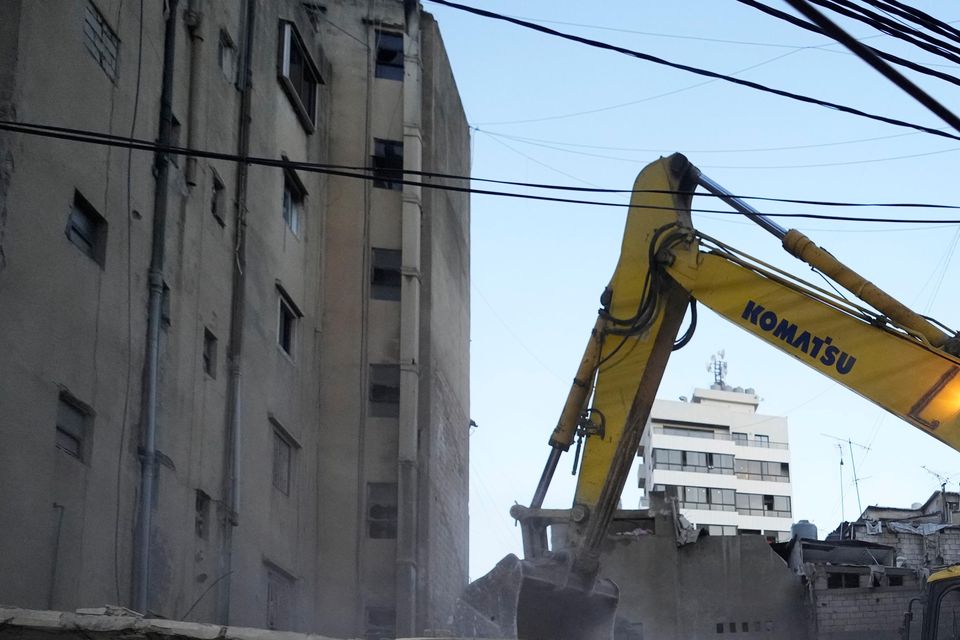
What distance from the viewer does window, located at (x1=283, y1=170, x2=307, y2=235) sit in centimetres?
2569

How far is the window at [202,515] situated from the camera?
1980 cm

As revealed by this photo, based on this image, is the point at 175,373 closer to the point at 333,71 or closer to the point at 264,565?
the point at 264,565

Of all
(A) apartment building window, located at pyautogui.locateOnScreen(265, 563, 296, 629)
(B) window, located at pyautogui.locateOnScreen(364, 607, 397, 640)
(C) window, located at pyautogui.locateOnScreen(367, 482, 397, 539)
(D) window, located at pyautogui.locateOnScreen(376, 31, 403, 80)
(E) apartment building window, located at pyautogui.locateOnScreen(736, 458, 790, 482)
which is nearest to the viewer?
(A) apartment building window, located at pyautogui.locateOnScreen(265, 563, 296, 629)

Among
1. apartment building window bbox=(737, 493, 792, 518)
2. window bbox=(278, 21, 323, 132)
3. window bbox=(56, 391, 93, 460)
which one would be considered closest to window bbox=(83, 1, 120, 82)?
window bbox=(56, 391, 93, 460)

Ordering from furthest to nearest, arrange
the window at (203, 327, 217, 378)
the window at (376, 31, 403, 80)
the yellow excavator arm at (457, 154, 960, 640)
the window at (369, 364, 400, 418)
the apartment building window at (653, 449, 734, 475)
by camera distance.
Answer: the apartment building window at (653, 449, 734, 475), the window at (376, 31, 403, 80), the window at (369, 364, 400, 418), the window at (203, 327, 217, 378), the yellow excavator arm at (457, 154, 960, 640)

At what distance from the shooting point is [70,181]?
52.1 feet

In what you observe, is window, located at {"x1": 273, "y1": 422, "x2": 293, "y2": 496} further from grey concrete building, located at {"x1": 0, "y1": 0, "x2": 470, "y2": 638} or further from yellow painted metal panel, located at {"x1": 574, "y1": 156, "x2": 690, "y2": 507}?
yellow painted metal panel, located at {"x1": 574, "y1": 156, "x2": 690, "y2": 507}

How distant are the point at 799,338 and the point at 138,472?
8.82m

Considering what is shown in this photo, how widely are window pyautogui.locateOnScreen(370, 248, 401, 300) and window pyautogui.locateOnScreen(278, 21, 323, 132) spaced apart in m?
2.94

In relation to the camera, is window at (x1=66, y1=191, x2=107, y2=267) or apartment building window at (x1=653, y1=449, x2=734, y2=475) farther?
apartment building window at (x1=653, y1=449, x2=734, y2=475)

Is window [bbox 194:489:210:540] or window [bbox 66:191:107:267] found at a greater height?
window [bbox 66:191:107:267]

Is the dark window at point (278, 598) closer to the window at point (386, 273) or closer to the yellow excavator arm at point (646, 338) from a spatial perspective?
the window at point (386, 273)

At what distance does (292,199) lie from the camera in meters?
26.3

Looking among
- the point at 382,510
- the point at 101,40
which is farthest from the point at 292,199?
the point at 101,40
